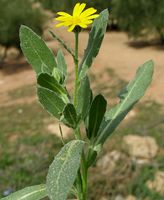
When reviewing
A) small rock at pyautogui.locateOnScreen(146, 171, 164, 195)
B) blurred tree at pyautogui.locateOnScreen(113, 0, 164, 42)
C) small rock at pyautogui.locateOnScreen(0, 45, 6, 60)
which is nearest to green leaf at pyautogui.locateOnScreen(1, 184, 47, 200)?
small rock at pyautogui.locateOnScreen(146, 171, 164, 195)

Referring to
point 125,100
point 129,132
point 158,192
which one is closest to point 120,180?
point 158,192

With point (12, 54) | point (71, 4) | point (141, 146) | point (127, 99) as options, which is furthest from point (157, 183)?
point (71, 4)

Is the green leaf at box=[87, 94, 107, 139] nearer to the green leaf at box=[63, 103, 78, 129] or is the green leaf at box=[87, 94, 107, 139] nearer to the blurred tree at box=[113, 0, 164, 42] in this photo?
the green leaf at box=[63, 103, 78, 129]

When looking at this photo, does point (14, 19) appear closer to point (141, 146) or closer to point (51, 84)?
point (141, 146)

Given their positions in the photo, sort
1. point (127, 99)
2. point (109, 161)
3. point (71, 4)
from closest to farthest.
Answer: point (127, 99)
point (109, 161)
point (71, 4)

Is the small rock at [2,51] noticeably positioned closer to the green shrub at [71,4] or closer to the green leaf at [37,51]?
the green shrub at [71,4]

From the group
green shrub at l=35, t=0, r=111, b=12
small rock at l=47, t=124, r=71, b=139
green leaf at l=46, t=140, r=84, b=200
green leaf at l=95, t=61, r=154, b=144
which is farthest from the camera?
green shrub at l=35, t=0, r=111, b=12
